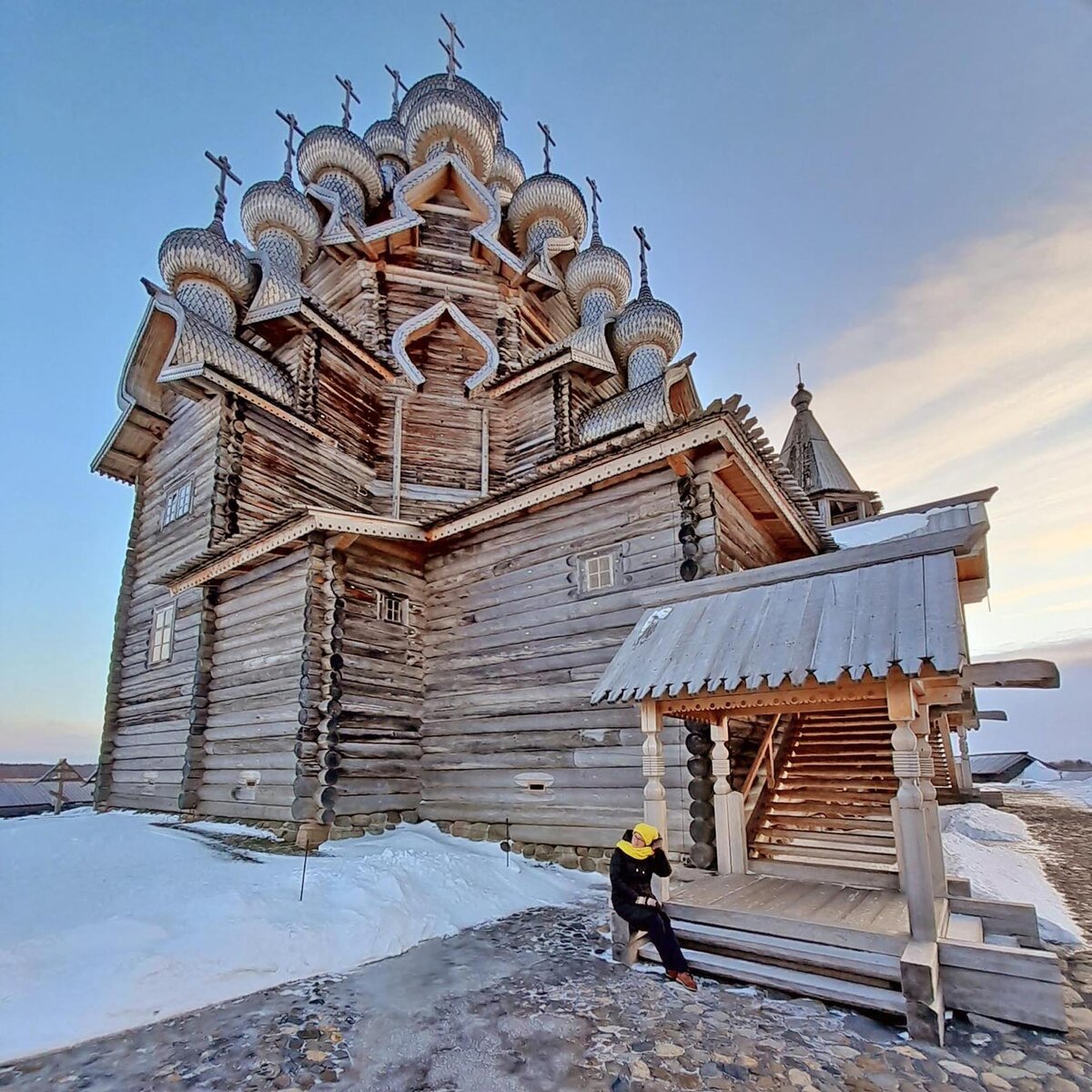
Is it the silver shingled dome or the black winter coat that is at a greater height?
the silver shingled dome

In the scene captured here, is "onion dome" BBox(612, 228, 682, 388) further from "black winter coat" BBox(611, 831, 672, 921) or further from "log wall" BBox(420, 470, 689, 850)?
"black winter coat" BBox(611, 831, 672, 921)

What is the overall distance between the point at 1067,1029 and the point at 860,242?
13335mm

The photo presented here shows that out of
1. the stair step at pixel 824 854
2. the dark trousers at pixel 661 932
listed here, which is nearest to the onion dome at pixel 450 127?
the stair step at pixel 824 854

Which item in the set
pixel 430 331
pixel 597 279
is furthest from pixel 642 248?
pixel 430 331

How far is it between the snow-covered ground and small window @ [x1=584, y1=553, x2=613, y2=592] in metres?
5.48

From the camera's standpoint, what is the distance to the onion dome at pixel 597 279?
20156 mm

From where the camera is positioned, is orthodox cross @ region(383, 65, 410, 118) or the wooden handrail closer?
the wooden handrail

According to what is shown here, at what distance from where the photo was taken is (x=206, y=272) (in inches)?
629

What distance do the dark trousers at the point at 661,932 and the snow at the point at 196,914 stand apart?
7.24ft

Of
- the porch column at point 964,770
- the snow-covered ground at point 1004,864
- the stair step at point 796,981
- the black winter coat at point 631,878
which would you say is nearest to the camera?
the stair step at point 796,981

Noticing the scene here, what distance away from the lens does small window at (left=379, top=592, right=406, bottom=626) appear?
11117 millimetres

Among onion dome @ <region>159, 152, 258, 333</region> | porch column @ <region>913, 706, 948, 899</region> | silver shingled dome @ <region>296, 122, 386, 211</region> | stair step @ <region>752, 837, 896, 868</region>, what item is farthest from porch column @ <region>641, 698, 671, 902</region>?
silver shingled dome @ <region>296, 122, 386, 211</region>

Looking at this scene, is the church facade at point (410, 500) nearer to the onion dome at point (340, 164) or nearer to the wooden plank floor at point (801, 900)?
the onion dome at point (340, 164)

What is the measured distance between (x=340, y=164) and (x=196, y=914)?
21.0 m
